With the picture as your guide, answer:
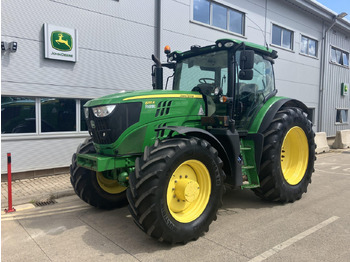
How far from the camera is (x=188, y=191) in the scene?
11.7ft

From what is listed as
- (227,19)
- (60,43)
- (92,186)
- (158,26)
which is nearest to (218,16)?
(227,19)

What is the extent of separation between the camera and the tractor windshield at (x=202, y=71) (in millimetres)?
4617

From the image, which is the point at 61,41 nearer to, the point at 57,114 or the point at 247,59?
the point at 57,114

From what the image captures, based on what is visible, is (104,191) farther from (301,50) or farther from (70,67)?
(301,50)

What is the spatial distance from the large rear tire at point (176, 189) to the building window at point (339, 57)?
53.0ft

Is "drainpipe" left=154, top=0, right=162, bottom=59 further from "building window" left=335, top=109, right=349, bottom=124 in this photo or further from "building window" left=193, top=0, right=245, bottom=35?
"building window" left=335, top=109, right=349, bottom=124

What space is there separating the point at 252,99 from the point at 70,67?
4.69 metres

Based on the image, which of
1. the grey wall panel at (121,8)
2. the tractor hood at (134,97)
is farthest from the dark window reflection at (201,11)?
the tractor hood at (134,97)

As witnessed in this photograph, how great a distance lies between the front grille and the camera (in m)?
3.66

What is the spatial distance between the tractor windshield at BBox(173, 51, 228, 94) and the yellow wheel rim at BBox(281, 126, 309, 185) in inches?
70.7

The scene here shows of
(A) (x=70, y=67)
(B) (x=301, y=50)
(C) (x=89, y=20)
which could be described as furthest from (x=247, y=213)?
(B) (x=301, y=50)

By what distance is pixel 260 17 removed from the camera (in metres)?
12.1

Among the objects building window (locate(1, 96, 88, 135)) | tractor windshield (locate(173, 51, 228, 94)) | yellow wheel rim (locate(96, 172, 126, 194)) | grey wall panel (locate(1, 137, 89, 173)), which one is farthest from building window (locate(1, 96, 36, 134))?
tractor windshield (locate(173, 51, 228, 94))

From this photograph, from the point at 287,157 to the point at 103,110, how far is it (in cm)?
358
